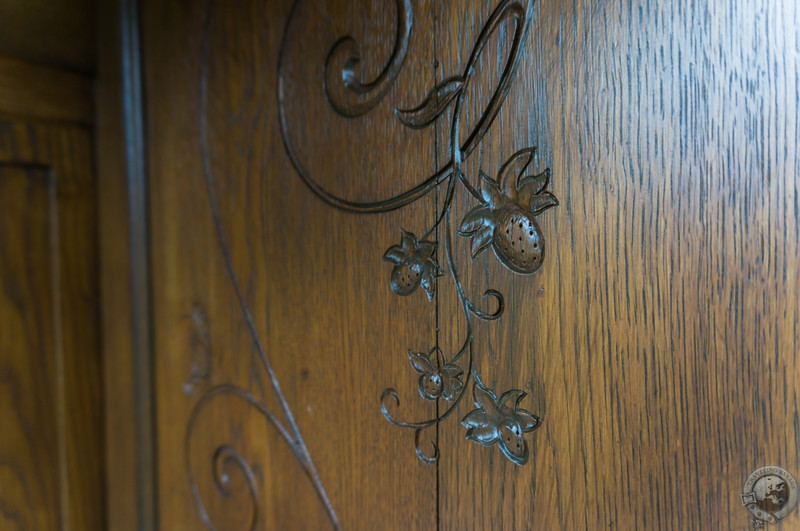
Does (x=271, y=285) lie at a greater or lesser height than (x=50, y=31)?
lesser

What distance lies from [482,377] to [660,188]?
0.71ft

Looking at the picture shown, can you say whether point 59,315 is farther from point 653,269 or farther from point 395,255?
point 653,269

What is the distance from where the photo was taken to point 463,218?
58cm

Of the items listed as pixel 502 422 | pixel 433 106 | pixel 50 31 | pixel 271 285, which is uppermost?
pixel 50 31

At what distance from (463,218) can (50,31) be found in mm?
634

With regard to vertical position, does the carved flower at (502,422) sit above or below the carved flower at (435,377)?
below

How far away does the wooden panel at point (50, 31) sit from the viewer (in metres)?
0.80

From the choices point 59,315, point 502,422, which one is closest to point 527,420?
point 502,422

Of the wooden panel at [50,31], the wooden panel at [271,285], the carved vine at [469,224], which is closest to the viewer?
the carved vine at [469,224]

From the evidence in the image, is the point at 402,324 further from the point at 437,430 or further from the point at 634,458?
the point at 634,458

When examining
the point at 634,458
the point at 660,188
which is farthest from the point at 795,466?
the point at 660,188

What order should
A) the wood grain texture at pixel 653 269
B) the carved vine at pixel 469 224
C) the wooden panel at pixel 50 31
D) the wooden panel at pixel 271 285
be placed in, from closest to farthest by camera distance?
the wood grain texture at pixel 653 269 → the carved vine at pixel 469 224 → the wooden panel at pixel 271 285 → the wooden panel at pixel 50 31

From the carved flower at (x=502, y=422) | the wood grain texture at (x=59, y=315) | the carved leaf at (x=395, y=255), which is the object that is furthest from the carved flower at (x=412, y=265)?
the wood grain texture at (x=59, y=315)

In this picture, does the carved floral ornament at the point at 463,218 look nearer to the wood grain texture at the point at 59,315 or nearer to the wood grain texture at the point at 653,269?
the wood grain texture at the point at 653,269
